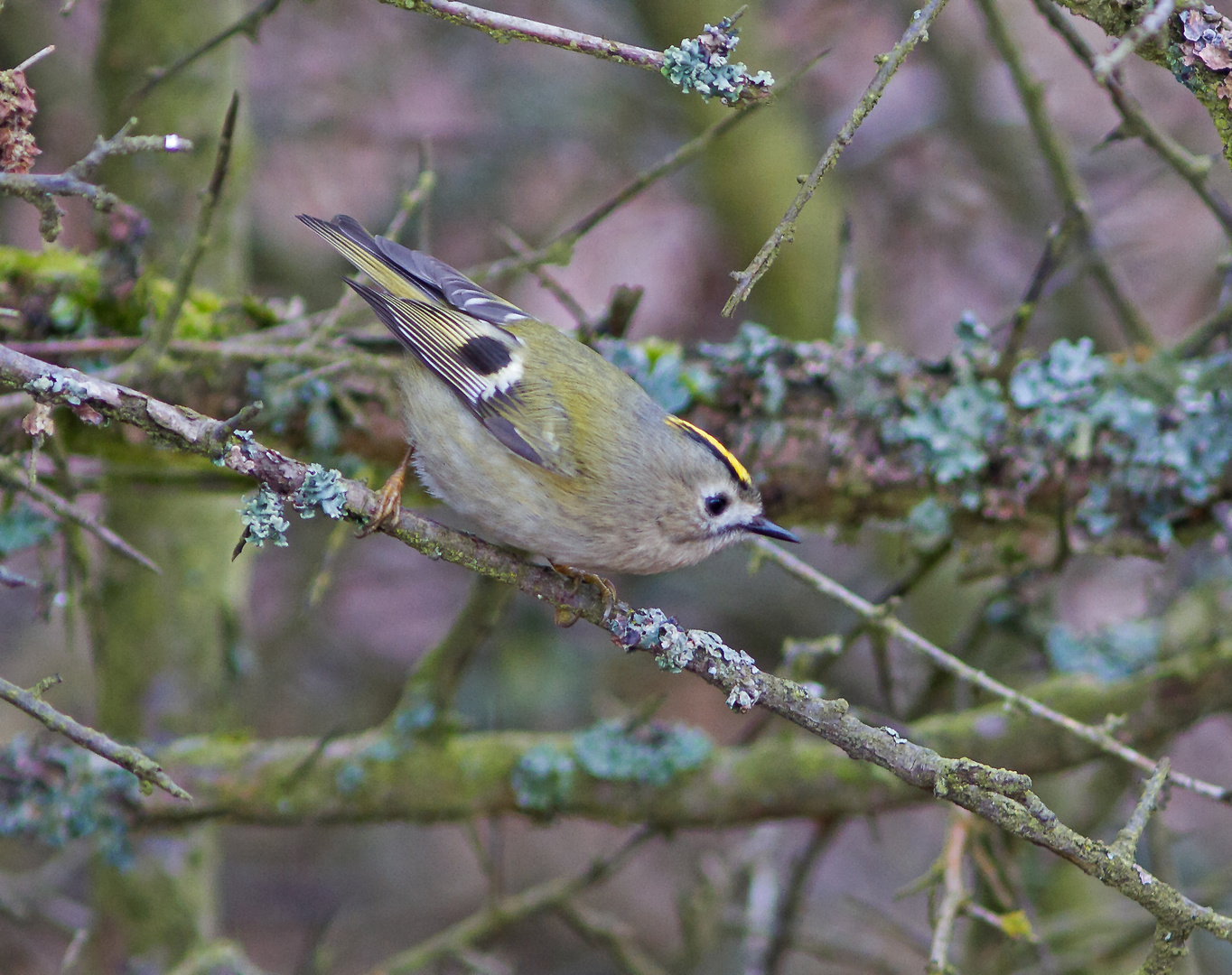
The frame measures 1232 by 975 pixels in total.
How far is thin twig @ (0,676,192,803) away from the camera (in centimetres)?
161

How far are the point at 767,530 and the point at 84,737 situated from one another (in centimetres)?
147

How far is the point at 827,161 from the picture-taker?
1.55 meters

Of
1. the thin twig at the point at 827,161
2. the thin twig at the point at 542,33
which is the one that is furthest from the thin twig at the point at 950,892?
the thin twig at the point at 542,33

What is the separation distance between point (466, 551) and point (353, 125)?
157 inches

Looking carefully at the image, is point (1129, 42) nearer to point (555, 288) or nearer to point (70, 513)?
point (555, 288)

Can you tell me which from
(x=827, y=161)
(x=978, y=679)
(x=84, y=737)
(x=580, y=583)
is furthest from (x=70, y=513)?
(x=978, y=679)

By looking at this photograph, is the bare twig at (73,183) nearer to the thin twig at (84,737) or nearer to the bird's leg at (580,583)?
the thin twig at (84,737)

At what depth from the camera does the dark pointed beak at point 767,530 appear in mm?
2537

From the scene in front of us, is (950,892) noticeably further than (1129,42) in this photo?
Yes

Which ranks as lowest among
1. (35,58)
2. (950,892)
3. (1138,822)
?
(950,892)

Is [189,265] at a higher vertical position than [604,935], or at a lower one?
higher

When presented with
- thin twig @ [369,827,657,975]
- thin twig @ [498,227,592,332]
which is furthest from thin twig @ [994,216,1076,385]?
thin twig @ [369,827,657,975]

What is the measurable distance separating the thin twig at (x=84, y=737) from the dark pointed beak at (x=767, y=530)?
1384mm

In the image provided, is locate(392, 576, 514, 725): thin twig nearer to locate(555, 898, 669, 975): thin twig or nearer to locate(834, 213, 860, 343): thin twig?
locate(555, 898, 669, 975): thin twig
